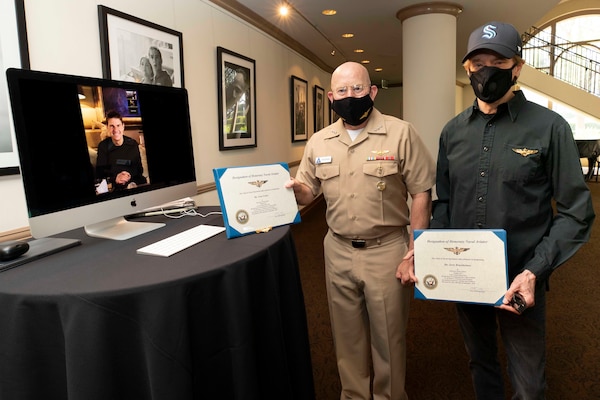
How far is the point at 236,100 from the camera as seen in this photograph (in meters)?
4.35

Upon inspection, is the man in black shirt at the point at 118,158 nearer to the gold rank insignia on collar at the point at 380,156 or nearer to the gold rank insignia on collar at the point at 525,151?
the gold rank insignia on collar at the point at 380,156

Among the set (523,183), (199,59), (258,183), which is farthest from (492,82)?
(199,59)

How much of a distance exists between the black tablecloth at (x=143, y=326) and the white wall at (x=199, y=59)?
1.24 m

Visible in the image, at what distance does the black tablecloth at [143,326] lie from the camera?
1.09 metres

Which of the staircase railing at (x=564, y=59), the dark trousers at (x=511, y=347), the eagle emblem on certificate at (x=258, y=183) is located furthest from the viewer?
the staircase railing at (x=564, y=59)

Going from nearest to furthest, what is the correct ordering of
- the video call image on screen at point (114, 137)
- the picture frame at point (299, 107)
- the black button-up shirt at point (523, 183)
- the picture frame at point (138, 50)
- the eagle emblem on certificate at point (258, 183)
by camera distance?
the black button-up shirt at point (523, 183) < the video call image on screen at point (114, 137) < the eagle emblem on certificate at point (258, 183) < the picture frame at point (138, 50) < the picture frame at point (299, 107)

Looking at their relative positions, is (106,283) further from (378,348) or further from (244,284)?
(378,348)

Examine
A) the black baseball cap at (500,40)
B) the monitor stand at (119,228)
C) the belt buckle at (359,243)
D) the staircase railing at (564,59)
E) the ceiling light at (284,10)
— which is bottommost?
the belt buckle at (359,243)

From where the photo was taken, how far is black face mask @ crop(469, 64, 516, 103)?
139cm

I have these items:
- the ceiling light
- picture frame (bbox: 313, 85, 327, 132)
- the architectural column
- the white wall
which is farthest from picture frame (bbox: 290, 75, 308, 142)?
the architectural column

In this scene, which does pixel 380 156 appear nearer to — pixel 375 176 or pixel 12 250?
pixel 375 176

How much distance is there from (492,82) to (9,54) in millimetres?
2245

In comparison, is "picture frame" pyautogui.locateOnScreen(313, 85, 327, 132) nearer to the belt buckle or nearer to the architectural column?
the architectural column

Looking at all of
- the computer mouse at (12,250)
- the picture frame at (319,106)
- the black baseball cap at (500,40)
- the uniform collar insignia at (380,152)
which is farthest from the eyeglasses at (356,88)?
the picture frame at (319,106)
